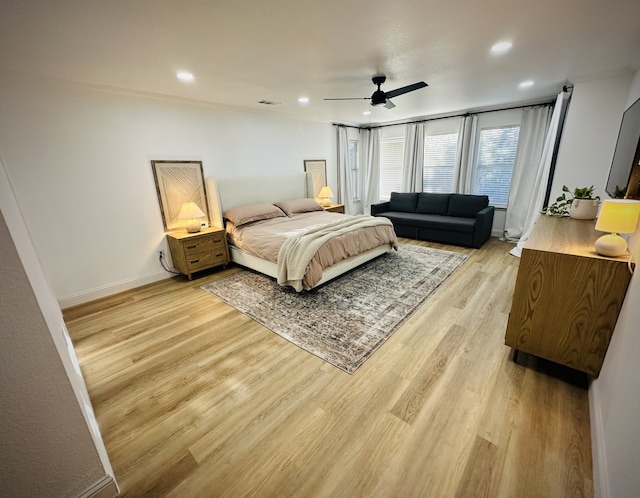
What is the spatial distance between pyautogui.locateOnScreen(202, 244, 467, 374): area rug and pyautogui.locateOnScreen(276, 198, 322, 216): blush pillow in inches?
53.7

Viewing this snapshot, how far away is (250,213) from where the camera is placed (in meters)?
3.93

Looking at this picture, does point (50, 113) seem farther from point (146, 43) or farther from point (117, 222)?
point (146, 43)

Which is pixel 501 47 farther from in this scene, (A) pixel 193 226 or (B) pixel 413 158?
(A) pixel 193 226

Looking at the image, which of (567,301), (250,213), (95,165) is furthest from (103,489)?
(250,213)

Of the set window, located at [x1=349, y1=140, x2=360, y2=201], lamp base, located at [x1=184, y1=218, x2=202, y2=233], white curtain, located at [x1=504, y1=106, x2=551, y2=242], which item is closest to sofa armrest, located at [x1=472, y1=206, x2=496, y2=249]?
white curtain, located at [x1=504, y1=106, x2=551, y2=242]

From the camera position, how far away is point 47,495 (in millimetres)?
1020

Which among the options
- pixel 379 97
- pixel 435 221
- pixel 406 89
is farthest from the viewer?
pixel 435 221

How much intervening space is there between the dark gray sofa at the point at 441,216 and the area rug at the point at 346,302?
1.96 feet

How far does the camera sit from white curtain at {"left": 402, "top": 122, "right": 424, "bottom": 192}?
5.43 m

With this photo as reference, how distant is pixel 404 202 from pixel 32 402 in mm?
5575

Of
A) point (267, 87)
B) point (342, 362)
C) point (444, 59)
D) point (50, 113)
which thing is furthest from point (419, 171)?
point (50, 113)

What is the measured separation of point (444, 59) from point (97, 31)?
2708 mm

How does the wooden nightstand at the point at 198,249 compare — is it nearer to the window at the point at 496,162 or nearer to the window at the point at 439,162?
the window at the point at 439,162

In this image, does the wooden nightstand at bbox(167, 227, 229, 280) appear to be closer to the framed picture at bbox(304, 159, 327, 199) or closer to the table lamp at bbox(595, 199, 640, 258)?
the framed picture at bbox(304, 159, 327, 199)
